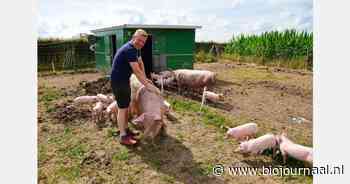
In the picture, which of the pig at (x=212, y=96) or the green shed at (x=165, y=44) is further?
the green shed at (x=165, y=44)

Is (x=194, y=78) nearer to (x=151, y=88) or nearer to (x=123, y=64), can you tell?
(x=151, y=88)

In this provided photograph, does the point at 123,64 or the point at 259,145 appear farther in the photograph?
the point at 123,64

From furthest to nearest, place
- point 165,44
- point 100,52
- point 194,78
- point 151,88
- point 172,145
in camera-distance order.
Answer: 1. point 100,52
2. point 165,44
3. point 194,78
4. point 172,145
5. point 151,88

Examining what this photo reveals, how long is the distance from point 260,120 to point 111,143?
335cm

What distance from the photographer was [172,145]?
17.3 feet

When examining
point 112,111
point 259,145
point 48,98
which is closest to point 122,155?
point 112,111

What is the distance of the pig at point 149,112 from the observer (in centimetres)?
530

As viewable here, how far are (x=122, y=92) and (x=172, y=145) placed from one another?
1209 millimetres

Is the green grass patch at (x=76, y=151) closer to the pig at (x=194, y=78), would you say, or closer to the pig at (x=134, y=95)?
the pig at (x=134, y=95)

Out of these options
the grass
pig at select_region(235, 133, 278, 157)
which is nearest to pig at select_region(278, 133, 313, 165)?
pig at select_region(235, 133, 278, 157)

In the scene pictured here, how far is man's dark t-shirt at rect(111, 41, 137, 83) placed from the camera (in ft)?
16.0

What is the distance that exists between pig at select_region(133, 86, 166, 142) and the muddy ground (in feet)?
0.85

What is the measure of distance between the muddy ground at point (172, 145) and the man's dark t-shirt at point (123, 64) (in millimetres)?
1172

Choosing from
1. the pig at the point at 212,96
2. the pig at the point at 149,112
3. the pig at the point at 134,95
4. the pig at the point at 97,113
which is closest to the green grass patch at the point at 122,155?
the pig at the point at 149,112
